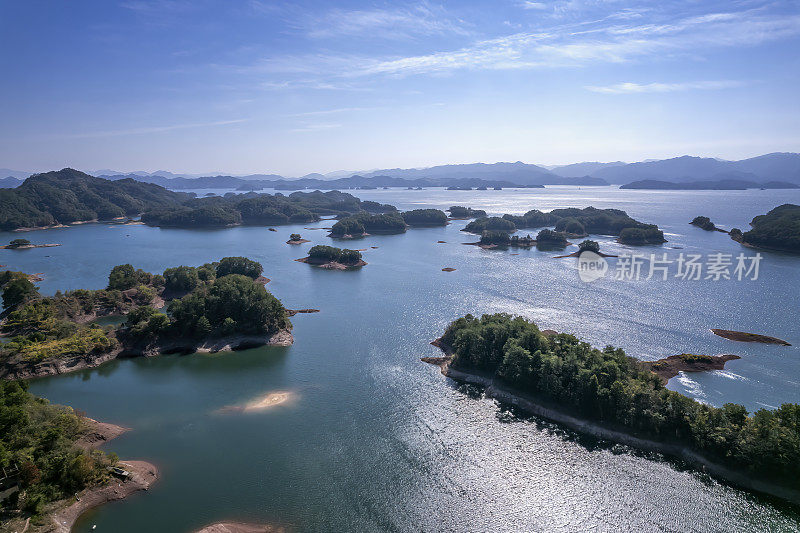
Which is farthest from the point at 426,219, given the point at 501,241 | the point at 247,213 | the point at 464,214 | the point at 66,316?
the point at 66,316

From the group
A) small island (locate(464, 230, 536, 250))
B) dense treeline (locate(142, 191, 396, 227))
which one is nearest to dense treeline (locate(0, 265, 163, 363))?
small island (locate(464, 230, 536, 250))

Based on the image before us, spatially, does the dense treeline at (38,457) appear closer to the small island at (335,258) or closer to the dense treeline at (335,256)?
the small island at (335,258)

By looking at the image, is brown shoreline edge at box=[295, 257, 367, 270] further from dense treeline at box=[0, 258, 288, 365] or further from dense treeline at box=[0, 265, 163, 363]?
dense treeline at box=[0, 258, 288, 365]

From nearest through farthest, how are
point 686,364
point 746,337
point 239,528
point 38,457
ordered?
point 239,528
point 38,457
point 686,364
point 746,337

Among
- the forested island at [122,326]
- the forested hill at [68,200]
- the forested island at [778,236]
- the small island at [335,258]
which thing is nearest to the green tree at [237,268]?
the forested island at [122,326]

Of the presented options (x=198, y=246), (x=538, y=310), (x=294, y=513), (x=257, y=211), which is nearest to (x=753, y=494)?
(x=294, y=513)

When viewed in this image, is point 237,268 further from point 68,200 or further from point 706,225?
point 68,200
